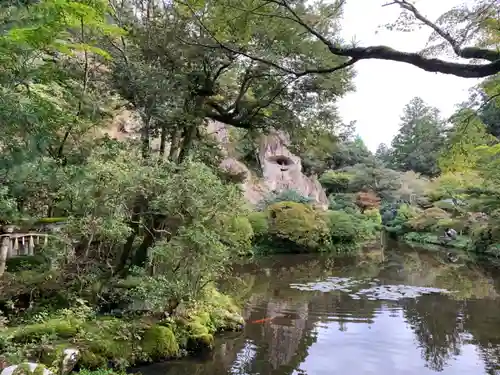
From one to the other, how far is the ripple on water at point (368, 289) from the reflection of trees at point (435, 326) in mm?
619

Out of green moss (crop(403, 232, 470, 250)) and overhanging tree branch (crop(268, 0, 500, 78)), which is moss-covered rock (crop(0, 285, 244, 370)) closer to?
overhanging tree branch (crop(268, 0, 500, 78))

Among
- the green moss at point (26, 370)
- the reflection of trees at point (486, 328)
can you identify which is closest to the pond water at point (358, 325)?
the reflection of trees at point (486, 328)

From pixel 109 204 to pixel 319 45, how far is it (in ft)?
17.0

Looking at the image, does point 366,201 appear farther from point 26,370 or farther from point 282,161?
point 26,370

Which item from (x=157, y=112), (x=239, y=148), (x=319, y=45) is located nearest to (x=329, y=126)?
(x=319, y=45)

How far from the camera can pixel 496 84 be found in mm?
6129

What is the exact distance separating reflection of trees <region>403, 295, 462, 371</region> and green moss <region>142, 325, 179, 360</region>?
4.07m

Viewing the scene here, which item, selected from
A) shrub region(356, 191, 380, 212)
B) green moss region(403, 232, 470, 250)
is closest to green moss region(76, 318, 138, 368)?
green moss region(403, 232, 470, 250)

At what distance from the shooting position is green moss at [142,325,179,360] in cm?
661

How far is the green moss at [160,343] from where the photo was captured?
6.61 m

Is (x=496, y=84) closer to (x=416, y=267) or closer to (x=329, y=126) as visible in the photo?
(x=329, y=126)

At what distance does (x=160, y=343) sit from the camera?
6727 mm

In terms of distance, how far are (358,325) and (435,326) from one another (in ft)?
5.34

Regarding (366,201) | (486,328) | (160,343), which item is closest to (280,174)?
(366,201)
